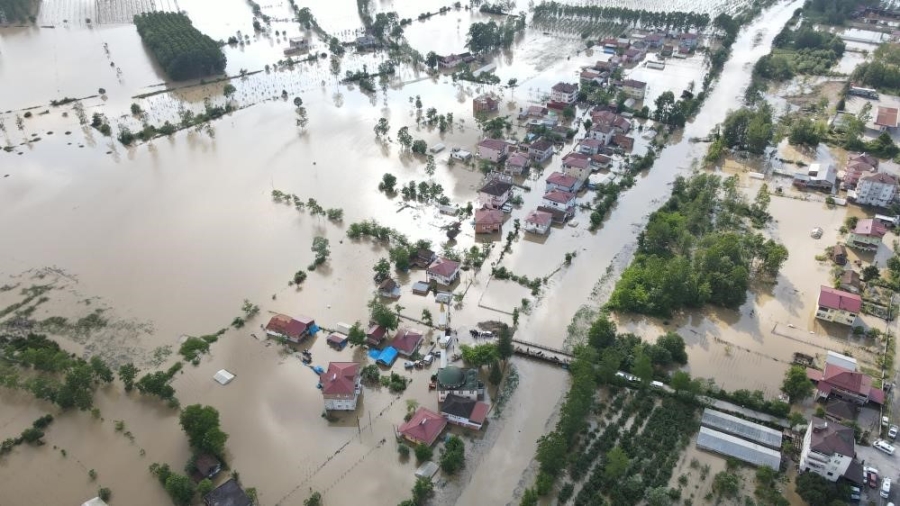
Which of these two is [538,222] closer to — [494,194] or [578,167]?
[494,194]

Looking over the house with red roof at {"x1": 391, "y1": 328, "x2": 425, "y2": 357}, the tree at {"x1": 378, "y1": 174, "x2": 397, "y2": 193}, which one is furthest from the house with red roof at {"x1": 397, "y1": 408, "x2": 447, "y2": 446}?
the tree at {"x1": 378, "y1": 174, "x2": 397, "y2": 193}

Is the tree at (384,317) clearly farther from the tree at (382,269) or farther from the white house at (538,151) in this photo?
the white house at (538,151)

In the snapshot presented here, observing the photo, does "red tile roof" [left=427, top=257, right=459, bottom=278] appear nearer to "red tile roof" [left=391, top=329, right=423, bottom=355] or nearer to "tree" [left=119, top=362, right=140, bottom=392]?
"red tile roof" [left=391, top=329, right=423, bottom=355]

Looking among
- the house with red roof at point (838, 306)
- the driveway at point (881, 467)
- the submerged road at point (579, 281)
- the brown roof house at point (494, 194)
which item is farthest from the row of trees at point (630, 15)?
the driveway at point (881, 467)

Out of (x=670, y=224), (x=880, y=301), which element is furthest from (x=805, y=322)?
(x=670, y=224)

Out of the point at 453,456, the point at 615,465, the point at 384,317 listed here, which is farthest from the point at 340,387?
the point at 615,465

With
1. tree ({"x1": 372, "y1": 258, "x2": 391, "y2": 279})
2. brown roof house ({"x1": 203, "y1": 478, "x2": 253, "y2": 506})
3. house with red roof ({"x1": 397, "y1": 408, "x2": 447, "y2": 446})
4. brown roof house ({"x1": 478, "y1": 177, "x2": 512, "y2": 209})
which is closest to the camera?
A: brown roof house ({"x1": 203, "y1": 478, "x2": 253, "y2": 506})

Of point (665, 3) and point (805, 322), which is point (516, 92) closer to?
point (805, 322)
